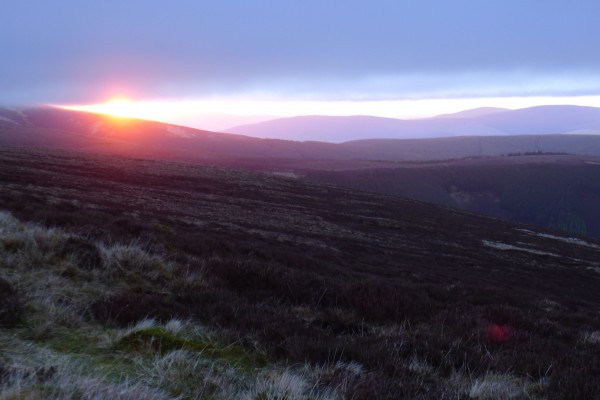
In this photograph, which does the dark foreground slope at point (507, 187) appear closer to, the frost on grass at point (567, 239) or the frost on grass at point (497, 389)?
the frost on grass at point (567, 239)

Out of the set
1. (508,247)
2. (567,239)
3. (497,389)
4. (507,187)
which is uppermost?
(497,389)

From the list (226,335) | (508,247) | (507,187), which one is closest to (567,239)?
(508,247)

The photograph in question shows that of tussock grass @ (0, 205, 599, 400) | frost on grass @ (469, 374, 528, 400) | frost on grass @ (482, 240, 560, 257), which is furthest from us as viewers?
frost on grass @ (482, 240, 560, 257)

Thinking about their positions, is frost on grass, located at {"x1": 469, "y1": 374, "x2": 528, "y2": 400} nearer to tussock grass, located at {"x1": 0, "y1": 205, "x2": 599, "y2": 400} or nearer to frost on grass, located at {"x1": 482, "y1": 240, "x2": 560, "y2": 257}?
tussock grass, located at {"x1": 0, "y1": 205, "x2": 599, "y2": 400}

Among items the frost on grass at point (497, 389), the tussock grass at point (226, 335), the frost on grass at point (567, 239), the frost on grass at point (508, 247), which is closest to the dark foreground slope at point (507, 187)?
the frost on grass at point (567, 239)

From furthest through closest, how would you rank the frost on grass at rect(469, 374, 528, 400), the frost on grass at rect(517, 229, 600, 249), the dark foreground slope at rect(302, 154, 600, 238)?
the dark foreground slope at rect(302, 154, 600, 238) → the frost on grass at rect(517, 229, 600, 249) → the frost on grass at rect(469, 374, 528, 400)

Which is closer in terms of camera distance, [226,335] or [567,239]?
[226,335]

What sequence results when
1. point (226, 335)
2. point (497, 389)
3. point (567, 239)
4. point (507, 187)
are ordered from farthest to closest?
point (507, 187)
point (567, 239)
point (226, 335)
point (497, 389)

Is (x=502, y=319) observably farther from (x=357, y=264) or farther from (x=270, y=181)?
(x=270, y=181)

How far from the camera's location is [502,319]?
8680mm

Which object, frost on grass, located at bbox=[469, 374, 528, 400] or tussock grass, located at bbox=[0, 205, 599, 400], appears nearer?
tussock grass, located at bbox=[0, 205, 599, 400]

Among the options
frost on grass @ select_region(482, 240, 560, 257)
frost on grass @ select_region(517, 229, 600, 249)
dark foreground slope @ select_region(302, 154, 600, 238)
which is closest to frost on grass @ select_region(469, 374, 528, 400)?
frost on grass @ select_region(482, 240, 560, 257)

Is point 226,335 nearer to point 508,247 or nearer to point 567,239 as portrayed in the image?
point 508,247

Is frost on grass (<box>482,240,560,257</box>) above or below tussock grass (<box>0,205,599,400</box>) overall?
below
